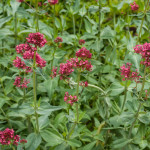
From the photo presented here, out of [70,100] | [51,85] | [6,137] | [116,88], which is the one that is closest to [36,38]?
[70,100]

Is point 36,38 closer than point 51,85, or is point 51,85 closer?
point 36,38

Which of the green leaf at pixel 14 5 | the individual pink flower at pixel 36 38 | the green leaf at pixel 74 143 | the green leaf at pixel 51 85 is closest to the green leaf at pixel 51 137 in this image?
the green leaf at pixel 74 143

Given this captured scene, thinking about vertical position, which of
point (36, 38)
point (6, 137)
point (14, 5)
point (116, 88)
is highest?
point (14, 5)

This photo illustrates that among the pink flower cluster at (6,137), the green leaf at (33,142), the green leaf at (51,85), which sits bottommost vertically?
the green leaf at (33,142)

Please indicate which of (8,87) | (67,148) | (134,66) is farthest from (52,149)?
(134,66)

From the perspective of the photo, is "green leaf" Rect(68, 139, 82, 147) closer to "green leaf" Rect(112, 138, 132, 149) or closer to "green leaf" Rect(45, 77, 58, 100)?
"green leaf" Rect(112, 138, 132, 149)

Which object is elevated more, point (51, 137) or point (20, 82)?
point (20, 82)

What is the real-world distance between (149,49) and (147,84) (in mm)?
1078

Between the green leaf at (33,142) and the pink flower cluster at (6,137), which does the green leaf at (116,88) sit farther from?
the pink flower cluster at (6,137)

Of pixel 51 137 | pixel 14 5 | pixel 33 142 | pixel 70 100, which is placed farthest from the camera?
pixel 14 5

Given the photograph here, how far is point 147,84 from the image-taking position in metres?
3.50

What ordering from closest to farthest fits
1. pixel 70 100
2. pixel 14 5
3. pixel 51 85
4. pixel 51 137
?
pixel 70 100 → pixel 51 137 → pixel 14 5 → pixel 51 85

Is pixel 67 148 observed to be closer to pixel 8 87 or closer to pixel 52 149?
pixel 52 149

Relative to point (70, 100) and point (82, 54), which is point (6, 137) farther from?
point (82, 54)
